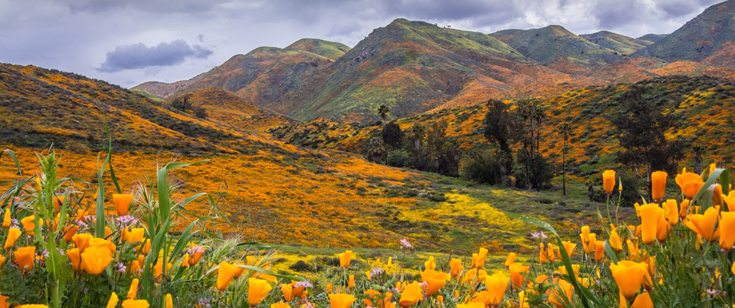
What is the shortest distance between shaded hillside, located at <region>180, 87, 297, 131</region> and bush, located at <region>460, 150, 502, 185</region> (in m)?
48.4

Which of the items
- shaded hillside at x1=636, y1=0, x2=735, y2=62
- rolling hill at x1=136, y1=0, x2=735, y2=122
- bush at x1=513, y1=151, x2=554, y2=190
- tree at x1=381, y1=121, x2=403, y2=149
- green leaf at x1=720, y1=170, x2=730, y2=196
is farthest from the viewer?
shaded hillside at x1=636, y1=0, x2=735, y2=62

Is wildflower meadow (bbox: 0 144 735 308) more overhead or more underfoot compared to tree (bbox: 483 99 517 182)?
more underfoot

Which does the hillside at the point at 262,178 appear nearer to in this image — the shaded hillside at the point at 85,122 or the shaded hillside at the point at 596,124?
the shaded hillside at the point at 85,122

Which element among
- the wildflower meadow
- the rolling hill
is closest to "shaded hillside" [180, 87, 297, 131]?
the rolling hill

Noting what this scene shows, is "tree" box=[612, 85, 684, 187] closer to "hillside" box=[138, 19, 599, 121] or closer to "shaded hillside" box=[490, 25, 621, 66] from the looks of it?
"hillside" box=[138, 19, 599, 121]

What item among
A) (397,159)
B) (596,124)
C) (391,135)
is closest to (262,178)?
(397,159)

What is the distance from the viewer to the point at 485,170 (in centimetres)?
3425

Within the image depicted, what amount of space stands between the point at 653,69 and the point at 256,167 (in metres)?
153

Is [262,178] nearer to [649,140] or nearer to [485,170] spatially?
[485,170]

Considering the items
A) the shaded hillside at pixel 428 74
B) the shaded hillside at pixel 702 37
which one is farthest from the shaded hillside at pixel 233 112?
the shaded hillside at pixel 702 37

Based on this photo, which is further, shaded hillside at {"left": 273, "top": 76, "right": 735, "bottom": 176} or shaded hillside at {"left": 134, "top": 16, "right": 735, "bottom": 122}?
shaded hillside at {"left": 134, "top": 16, "right": 735, "bottom": 122}

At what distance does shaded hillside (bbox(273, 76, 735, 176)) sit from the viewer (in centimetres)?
3525

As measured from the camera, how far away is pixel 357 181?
29516 millimetres

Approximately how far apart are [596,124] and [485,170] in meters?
21.4
